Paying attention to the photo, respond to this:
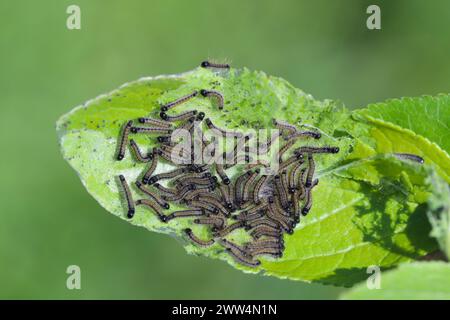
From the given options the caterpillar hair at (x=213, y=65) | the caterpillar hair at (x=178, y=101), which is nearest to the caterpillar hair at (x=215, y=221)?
the caterpillar hair at (x=178, y=101)

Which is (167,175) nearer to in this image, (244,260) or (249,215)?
(249,215)

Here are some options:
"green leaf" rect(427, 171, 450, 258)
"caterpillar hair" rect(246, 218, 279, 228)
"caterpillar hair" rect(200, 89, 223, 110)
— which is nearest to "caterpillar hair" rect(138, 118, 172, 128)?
"caterpillar hair" rect(200, 89, 223, 110)

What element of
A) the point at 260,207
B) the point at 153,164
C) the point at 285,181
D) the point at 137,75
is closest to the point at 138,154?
the point at 153,164

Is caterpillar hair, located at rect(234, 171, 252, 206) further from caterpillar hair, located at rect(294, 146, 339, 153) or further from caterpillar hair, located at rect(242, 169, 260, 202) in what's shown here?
caterpillar hair, located at rect(294, 146, 339, 153)

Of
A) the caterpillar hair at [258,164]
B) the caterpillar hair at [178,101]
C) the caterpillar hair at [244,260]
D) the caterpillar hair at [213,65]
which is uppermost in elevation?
the caterpillar hair at [213,65]

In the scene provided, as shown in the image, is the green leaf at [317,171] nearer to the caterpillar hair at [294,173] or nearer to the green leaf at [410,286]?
the caterpillar hair at [294,173]

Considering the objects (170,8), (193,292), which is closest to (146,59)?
(170,8)
